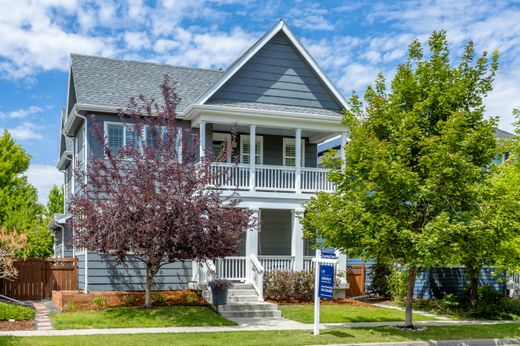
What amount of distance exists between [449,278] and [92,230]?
14.9 metres

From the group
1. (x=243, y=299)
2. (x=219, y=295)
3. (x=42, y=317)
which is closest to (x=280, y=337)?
(x=219, y=295)

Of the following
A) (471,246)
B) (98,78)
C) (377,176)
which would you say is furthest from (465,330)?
(98,78)

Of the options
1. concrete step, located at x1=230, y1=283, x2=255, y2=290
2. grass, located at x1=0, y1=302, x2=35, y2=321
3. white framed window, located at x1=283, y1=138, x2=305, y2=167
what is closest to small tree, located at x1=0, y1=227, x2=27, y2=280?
grass, located at x1=0, y1=302, x2=35, y2=321

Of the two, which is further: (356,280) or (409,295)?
(356,280)

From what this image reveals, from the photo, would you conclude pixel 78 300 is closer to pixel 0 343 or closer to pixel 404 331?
pixel 0 343

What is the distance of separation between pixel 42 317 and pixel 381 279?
13242mm

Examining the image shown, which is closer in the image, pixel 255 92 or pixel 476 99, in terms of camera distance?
pixel 476 99

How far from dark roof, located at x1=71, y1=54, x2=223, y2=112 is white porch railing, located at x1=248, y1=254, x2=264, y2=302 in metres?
6.51

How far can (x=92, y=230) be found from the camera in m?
15.8

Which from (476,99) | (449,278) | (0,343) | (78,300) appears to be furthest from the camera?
(449,278)

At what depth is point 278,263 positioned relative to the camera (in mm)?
21344

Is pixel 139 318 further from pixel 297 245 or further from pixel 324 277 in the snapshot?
pixel 297 245

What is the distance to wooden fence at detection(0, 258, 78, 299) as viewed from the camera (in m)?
21.6

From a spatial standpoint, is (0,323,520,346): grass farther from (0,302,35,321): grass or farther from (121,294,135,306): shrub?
(121,294,135,306): shrub
